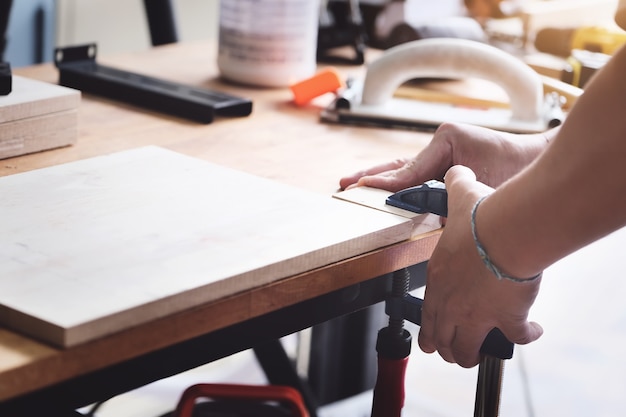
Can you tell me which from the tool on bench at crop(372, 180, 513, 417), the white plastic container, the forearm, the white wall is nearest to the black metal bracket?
the white plastic container

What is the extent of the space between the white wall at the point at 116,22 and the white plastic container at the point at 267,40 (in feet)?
4.17

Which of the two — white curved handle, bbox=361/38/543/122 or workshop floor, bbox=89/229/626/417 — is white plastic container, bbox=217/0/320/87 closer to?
white curved handle, bbox=361/38/543/122

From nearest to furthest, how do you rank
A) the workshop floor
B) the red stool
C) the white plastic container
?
the red stool → the white plastic container → the workshop floor

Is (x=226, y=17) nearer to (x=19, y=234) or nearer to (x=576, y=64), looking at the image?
(x=576, y=64)

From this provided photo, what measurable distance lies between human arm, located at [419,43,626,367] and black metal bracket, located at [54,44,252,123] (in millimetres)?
411

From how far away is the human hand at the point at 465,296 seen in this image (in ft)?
2.48

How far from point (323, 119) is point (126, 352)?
25.6 inches

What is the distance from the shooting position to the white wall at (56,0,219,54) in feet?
8.55

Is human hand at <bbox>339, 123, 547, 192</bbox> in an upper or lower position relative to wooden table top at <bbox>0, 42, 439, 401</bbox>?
upper

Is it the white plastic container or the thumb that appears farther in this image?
the white plastic container

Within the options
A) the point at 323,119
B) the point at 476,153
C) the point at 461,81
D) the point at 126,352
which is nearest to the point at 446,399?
the point at 461,81

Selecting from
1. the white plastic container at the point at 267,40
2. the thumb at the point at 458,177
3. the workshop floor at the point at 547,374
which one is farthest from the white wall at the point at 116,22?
the thumb at the point at 458,177

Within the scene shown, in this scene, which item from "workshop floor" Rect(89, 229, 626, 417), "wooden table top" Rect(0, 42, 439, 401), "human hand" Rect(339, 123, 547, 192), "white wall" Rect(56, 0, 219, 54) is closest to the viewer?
"wooden table top" Rect(0, 42, 439, 401)

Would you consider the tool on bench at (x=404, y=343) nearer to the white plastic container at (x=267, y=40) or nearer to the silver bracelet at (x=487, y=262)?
the silver bracelet at (x=487, y=262)
